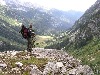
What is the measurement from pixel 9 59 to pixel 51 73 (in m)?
6.52

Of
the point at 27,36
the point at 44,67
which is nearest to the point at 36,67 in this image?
the point at 44,67

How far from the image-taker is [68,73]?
33.4 m

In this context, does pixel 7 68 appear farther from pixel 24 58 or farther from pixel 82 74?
pixel 82 74

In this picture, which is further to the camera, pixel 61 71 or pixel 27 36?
pixel 27 36

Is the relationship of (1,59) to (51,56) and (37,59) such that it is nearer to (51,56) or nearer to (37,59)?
(37,59)

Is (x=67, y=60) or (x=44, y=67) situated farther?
(x=67, y=60)

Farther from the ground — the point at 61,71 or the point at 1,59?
the point at 1,59

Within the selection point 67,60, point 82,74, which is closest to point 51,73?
point 82,74

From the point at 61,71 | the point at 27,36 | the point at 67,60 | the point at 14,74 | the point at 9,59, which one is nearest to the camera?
the point at 14,74

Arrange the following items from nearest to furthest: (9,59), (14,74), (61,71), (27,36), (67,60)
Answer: (14,74) < (61,71) < (9,59) < (67,60) < (27,36)

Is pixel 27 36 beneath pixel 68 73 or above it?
above

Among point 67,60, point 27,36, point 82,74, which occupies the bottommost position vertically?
point 82,74

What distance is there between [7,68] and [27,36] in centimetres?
1058

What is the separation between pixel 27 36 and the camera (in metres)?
43.1
